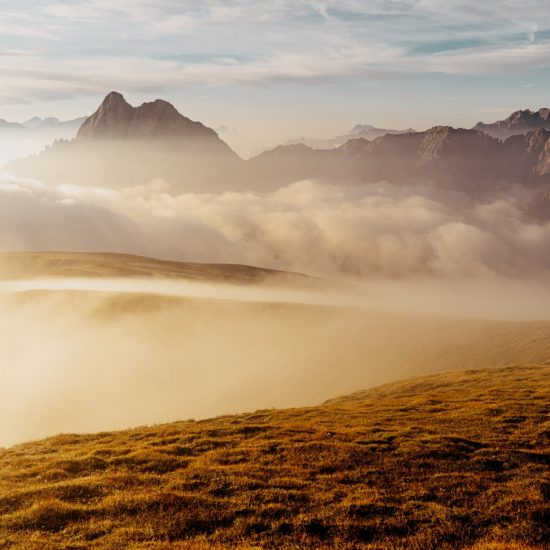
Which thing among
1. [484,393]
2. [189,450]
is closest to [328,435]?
[189,450]

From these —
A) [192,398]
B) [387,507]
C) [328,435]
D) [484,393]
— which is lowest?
[192,398]

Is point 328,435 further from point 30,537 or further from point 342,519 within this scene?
point 30,537

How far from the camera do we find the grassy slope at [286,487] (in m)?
22.1

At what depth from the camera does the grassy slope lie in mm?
22094

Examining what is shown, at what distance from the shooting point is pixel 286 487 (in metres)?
27.6

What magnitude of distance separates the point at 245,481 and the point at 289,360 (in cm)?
16326

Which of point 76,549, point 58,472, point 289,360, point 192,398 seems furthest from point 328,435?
point 289,360

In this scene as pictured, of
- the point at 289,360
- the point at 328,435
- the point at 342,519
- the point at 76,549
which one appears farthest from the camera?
the point at 289,360

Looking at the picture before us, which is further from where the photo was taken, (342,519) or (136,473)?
(136,473)

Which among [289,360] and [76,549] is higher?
[76,549]

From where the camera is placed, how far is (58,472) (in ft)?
101

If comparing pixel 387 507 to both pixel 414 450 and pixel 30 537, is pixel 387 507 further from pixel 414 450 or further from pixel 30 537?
pixel 30 537

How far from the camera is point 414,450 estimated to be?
34500 millimetres

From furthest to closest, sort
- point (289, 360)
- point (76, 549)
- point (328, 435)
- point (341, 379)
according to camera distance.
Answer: point (289, 360) → point (341, 379) → point (328, 435) → point (76, 549)
